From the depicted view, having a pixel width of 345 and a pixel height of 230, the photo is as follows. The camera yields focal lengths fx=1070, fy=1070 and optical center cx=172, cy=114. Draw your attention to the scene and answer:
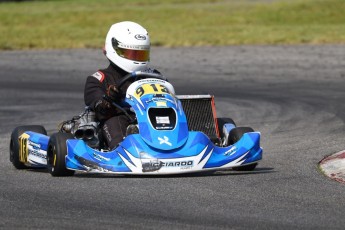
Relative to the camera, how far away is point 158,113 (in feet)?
29.8

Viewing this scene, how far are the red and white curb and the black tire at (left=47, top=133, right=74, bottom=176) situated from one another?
7.08 feet

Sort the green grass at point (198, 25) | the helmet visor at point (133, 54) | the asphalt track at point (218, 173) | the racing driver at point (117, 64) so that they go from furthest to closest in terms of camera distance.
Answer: the green grass at point (198, 25)
the helmet visor at point (133, 54)
the racing driver at point (117, 64)
the asphalt track at point (218, 173)

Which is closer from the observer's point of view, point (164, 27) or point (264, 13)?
point (164, 27)

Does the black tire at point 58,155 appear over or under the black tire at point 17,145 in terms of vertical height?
over

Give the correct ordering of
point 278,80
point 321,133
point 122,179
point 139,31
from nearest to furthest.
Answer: point 122,179 < point 139,31 < point 321,133 < point 278,80

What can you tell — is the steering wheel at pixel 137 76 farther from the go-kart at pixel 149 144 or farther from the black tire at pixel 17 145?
the black tire at pixel 17 145

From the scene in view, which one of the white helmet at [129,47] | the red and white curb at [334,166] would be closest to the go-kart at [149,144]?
the white helmet at [129,47]

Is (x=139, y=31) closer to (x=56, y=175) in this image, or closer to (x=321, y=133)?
(x=56, y=175)

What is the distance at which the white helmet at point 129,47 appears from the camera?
9844 millimetres

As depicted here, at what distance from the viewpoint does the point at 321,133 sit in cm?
1208

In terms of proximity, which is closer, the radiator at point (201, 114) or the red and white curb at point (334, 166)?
the red and white curb at point (334, 166)

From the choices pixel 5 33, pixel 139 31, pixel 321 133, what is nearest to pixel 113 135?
pixel 139 31

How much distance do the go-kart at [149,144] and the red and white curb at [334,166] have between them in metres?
0.61

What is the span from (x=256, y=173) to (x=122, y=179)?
117cm
